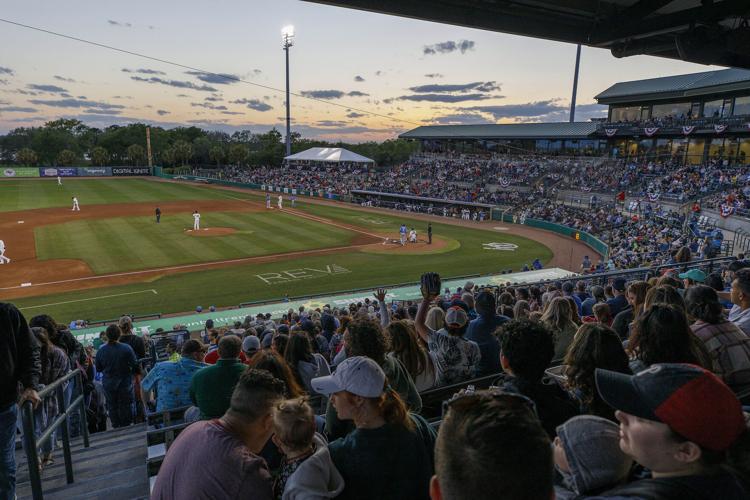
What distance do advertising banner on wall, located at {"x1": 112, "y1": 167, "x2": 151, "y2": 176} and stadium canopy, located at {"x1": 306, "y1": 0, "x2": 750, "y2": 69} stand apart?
95583 millimetres

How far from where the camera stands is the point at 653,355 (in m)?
3.66

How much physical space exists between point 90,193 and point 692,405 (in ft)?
228

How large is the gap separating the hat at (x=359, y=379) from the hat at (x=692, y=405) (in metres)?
1.33

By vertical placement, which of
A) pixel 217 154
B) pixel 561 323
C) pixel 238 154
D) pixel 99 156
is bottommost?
pixel 561 323

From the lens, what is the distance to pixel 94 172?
86750 mm

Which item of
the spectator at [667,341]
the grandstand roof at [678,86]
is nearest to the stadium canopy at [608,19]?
the spectator at [667,341]

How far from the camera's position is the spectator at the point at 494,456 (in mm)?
1558

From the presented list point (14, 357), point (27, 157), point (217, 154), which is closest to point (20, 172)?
point (27, 157)

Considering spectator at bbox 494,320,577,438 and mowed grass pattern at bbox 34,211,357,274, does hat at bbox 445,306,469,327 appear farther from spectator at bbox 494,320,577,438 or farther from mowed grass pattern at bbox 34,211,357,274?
mowed grass pattern at bbox 34,211,357,274

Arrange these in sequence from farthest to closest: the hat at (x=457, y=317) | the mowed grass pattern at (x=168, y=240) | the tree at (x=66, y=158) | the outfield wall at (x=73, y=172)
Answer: the tree at (x=66, y=158)
the outfield wall at (x=73, y=172)
the mowed grass pattern at (x=168, y=240)
the hat at (x=457, y=317)

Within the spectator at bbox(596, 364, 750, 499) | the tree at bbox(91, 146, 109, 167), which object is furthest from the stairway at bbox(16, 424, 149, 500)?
the tree at bbox(91, 146, 109, 167)

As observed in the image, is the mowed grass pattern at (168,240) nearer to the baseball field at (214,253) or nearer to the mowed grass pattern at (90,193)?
the baseball field at (214,253)

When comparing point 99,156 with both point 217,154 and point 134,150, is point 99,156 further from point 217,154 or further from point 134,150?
point 217,154

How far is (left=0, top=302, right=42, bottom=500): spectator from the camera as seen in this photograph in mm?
4078
